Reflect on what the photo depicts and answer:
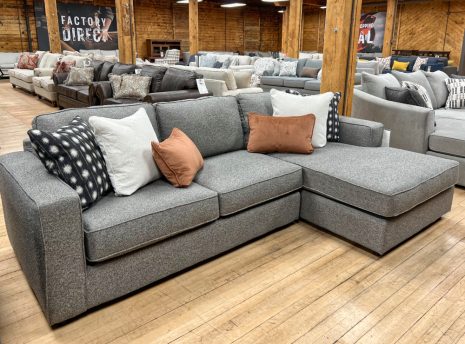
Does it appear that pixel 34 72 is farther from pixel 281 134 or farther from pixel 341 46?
pixel 281 134

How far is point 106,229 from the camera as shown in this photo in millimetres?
1806

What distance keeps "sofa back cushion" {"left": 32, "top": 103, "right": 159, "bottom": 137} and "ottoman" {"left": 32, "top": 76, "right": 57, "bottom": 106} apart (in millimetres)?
5604

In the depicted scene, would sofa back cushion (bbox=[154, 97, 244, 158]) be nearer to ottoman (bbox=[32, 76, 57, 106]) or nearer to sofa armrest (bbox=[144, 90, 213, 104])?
sofa armrest (bbox=[144, 90, 213, 104])

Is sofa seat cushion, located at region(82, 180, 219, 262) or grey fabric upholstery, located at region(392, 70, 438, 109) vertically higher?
grey fabric upholstery, located at region(392, 70, 438, 109)

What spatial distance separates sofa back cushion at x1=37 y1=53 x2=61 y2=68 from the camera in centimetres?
916

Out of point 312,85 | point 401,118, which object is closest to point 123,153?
Answer: point 401,118

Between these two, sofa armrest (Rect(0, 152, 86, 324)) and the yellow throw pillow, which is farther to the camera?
the yellow throw pillow

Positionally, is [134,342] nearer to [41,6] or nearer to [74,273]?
[74,273]

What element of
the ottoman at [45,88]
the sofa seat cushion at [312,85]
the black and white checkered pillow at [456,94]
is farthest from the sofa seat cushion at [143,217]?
the ottoman at [45,88]

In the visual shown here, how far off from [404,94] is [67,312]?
3.56 metres

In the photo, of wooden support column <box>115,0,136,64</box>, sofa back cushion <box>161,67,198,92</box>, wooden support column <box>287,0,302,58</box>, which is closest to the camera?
sofa back cushion <box>161,67,198,92</box>

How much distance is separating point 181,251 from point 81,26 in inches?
528

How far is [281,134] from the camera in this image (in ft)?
9.53

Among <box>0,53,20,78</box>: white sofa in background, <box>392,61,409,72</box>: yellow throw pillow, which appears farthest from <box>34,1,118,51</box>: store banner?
<box>392,61,409,72</box>: yellow throw pillow
